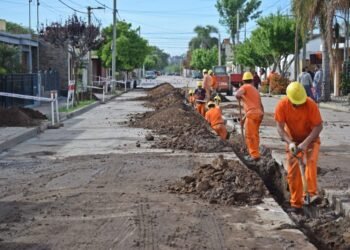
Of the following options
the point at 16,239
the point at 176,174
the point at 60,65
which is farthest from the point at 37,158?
the point at 60,65

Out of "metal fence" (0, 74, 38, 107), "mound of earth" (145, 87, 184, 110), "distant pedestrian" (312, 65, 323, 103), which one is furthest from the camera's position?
"distant pedestrian" (312, 65, 323, 103)

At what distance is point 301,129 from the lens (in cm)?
830

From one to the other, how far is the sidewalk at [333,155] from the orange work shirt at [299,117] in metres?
1.06

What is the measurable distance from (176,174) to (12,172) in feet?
9.86

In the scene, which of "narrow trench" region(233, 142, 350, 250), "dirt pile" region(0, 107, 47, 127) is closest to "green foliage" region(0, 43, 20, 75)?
"dirt pile" region(0, 107, 47, 127)

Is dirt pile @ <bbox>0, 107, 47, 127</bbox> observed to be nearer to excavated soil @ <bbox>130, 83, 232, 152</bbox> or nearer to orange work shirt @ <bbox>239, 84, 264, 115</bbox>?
excavated soil @ <bbox>130, 83, 232, 152</bbox>

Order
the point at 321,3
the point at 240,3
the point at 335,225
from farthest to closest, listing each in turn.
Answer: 1. the point at 240,3
2. the point at 321,3
3. the point at 335,225

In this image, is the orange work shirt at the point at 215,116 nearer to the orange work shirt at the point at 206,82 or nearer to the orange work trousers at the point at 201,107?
the orange work trousers at the point at 201,107

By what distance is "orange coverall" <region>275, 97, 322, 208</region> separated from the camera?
323 inches

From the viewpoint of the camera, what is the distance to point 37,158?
13078mm

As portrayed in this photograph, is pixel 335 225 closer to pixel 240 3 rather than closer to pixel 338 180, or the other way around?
pixel 338 180

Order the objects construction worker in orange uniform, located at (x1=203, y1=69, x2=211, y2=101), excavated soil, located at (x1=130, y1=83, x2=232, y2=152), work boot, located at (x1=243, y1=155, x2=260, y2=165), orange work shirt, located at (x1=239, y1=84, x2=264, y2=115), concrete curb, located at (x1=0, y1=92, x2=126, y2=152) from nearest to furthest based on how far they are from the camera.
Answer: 1. work boot, located at (x1=243, y1=155, x2=260, y2=165)
2. orange work shirt, located at (x1=239, y1=84, x2=264, y2=115)
3. excavated soil, located at (x1=130, y1=83, x2=232, y2=152)
4. concrete curb, located at (x1=0, y1=92, x2=126, y2=152)
5. construction worker in orange uniform, located at (x1=203, y1=69, x2=211, y2=101)

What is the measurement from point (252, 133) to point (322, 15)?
67.5 feet

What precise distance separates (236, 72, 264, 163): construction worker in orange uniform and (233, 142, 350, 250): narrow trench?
30cm
